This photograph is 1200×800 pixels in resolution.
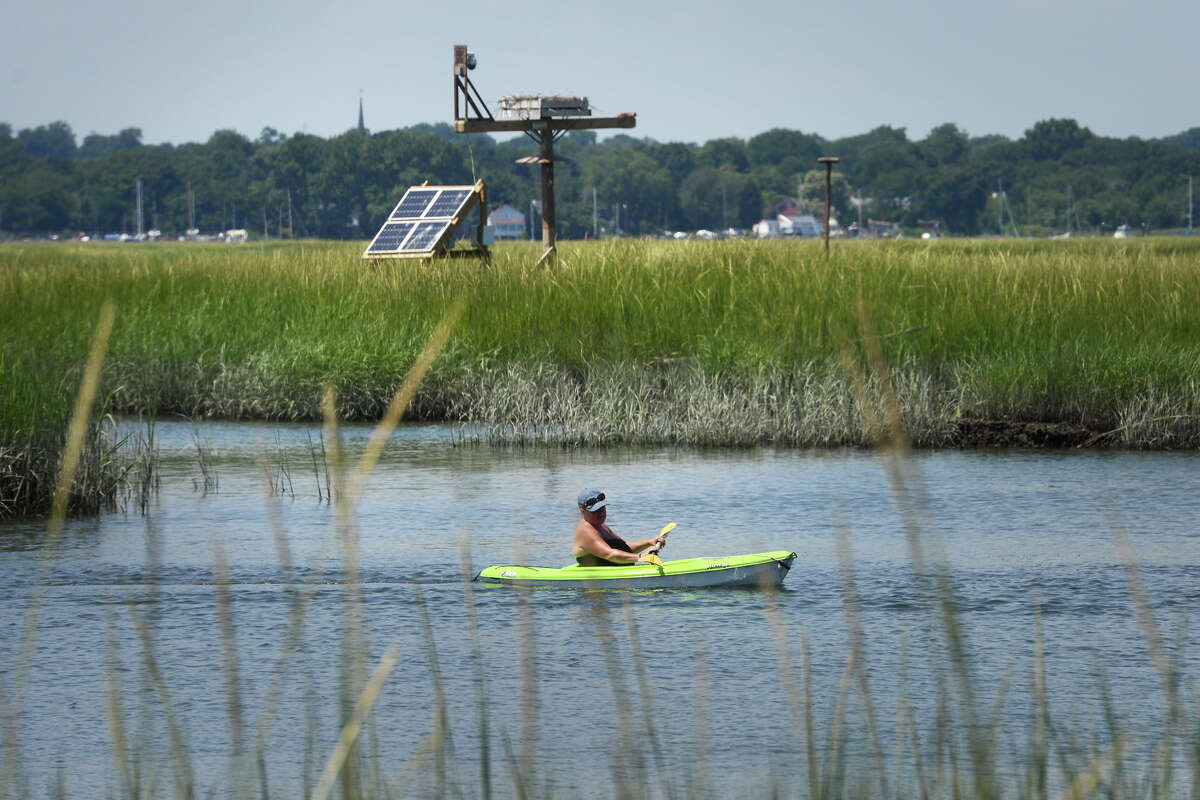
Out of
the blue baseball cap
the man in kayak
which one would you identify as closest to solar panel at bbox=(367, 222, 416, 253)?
the man in kayak

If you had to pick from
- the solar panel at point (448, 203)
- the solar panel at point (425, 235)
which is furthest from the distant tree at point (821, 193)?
the solar panel at point (425, 235)

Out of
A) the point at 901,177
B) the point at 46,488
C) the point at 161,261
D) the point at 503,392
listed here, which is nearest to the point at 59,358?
the point at 46,488

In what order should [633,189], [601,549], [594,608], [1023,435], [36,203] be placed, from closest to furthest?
[594,608] < [601,549] < [1023,435] < [36,203] < [633,189]

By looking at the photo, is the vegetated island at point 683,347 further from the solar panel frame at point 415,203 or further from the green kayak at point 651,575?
the green kayak at point 651,575

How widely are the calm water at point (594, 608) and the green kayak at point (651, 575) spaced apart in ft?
0.35

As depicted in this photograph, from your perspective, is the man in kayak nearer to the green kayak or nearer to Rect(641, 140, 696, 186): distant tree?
the green kayak

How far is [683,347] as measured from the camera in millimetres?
16859

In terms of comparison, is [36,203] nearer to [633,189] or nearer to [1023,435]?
[633,189]

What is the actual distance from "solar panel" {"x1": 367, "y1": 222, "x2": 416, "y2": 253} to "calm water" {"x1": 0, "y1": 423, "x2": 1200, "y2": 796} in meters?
9.30

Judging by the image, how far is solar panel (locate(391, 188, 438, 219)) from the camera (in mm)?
25062

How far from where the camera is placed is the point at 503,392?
16.5 meters

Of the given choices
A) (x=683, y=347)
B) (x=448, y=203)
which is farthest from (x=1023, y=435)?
(x=448, y=203)

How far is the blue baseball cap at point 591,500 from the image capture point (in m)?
9.69

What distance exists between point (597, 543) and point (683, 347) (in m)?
7.19
